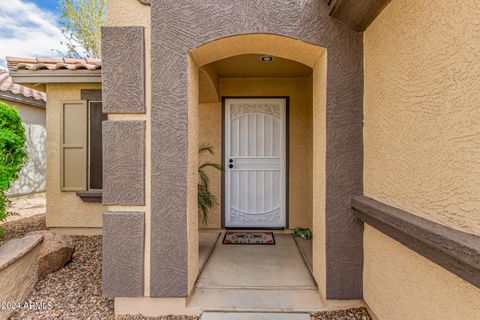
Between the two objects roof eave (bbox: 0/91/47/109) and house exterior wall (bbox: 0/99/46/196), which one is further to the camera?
house exterior wall (bbox: 0/99/46/196)

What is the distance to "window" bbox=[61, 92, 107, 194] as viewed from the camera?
15.4 feet

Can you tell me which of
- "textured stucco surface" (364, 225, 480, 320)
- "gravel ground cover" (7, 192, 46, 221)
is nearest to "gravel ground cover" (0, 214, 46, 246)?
"gravel ground cover" (7, 192, 46, 221)

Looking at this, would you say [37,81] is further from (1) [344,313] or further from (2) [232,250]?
(1) [344,313]

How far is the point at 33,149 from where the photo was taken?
862 cm

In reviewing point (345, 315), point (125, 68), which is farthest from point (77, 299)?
point (345, 315)

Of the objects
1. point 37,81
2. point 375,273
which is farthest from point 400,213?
point 37,81

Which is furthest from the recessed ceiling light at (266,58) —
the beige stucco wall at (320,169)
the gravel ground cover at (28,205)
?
the gravel ground cover at (28,205)

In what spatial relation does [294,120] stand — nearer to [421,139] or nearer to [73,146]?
[421,139]

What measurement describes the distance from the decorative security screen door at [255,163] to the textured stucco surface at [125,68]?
103 inches

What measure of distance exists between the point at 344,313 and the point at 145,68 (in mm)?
3071

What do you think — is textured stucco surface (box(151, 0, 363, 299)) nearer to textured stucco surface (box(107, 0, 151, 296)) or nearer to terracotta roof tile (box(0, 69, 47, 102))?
textured stucco surface (box(107, 0, 151, 296))

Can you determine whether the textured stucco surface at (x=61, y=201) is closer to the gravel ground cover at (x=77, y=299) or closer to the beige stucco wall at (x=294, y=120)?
the gravel ground cover at (x=77, y=299)

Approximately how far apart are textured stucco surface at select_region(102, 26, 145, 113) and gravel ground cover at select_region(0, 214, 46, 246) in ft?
12.0

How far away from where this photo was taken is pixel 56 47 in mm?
11523
